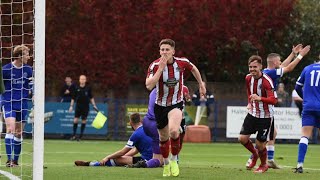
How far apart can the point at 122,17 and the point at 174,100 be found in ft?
65.2

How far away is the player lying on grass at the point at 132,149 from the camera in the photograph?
15.1m

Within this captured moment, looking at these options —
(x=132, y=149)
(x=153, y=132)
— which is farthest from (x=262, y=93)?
(x=132, y=149)

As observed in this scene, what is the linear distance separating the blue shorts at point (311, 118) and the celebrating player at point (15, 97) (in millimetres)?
5038

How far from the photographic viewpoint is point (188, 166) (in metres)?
15.9

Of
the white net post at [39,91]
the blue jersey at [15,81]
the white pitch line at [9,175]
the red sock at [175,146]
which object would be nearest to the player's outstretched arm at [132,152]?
the blue jersey at [15,81]

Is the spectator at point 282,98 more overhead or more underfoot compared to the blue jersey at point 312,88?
more underfoot

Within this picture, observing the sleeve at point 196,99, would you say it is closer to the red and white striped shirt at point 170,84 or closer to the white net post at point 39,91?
the red and white striped shirt at point 170,84

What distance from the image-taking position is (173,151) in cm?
1314

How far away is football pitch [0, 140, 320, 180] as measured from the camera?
42.2 feet

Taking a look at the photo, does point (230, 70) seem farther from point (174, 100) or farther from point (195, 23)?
point (174, 100)

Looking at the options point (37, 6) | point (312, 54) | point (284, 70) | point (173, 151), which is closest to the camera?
point (37, 6)

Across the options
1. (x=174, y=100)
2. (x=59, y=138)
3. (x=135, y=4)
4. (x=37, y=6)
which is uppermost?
(x=135, y=4)

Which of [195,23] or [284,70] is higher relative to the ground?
[195,23]

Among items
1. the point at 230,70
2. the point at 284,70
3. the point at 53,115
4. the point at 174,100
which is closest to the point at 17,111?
the point at 174,100
